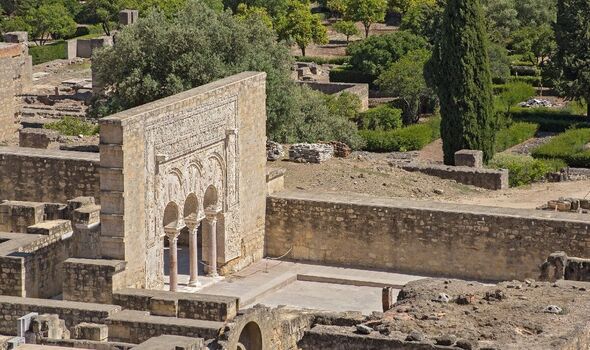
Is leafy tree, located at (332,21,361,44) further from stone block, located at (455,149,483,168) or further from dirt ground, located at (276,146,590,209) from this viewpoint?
dirt ground, located at (276,146,590,209)

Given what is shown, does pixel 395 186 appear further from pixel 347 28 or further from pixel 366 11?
pixel 366 11

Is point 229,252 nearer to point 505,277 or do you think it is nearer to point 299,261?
point 299,261

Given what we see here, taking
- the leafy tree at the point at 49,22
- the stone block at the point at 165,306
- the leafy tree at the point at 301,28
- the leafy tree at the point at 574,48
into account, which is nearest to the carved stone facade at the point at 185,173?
the stone block at the point at 165,306

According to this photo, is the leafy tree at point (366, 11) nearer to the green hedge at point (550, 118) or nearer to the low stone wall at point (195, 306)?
the green hedge at point (550, 118)

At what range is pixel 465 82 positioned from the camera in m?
54.2

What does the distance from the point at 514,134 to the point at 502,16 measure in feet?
71.5

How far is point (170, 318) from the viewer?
32438 millimetres

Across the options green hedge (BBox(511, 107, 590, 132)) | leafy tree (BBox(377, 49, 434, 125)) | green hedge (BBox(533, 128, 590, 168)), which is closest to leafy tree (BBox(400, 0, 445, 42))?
leafy tree (BBox(377, 49, 434, 125))

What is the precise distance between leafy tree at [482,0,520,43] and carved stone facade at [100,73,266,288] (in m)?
45.6

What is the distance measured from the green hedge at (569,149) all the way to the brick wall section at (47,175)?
76.0 ft

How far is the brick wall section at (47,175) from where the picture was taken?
40.2 meters

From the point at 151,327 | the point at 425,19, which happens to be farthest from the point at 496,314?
the point at 425,19

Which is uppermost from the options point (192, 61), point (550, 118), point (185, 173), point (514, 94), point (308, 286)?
point (192, 61)

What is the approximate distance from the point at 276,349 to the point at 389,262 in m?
8.09
